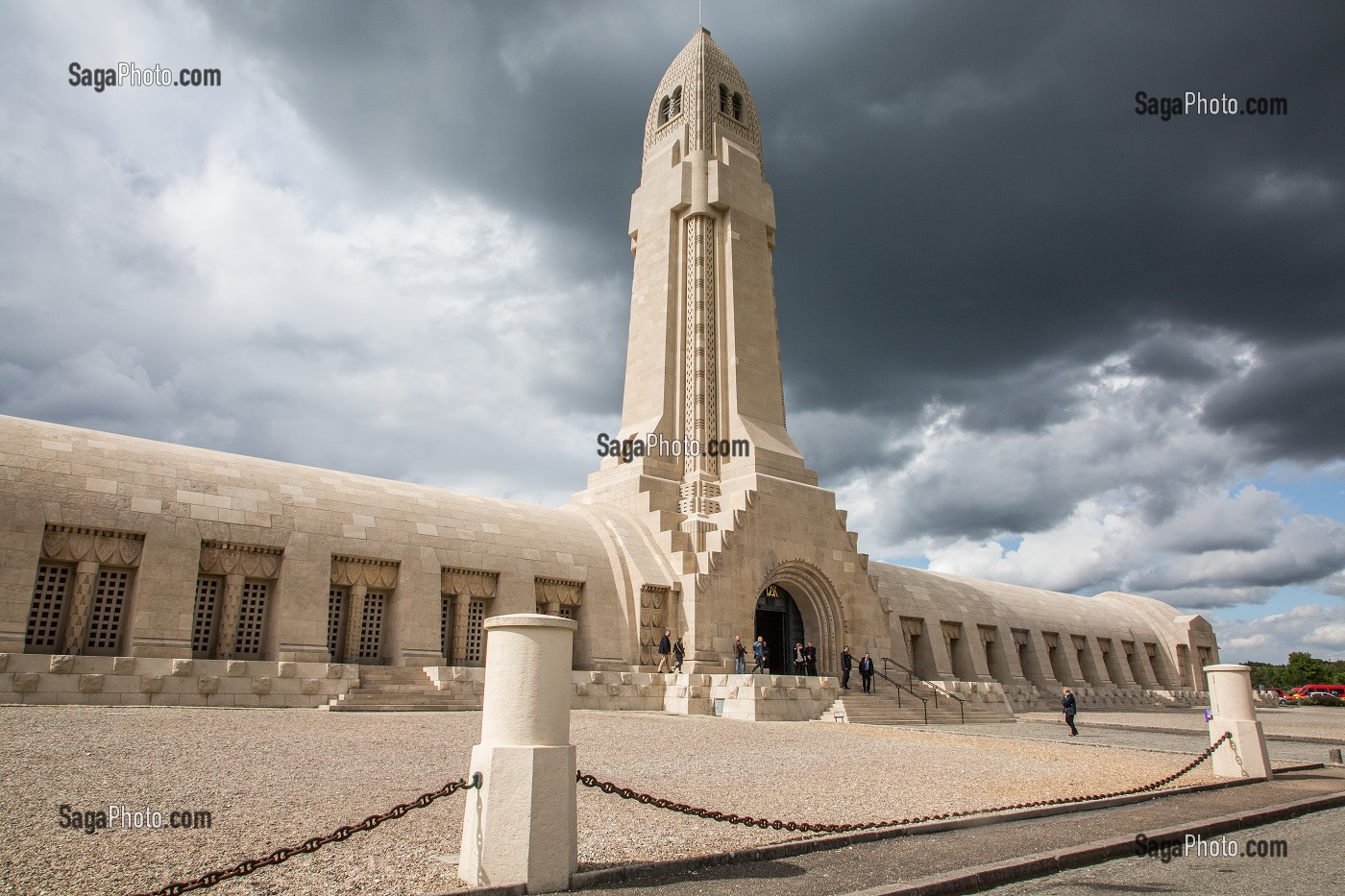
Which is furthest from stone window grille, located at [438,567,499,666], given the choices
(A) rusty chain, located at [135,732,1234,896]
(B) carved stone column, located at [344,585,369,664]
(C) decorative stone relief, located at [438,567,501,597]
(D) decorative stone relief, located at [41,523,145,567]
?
(A) rusty chain, located at [135,732,1234,896]

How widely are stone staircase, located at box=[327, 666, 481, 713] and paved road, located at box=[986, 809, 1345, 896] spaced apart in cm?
1360

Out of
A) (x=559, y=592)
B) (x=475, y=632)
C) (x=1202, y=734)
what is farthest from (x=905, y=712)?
(x=475, y=632)

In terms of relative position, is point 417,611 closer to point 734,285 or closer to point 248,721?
point 248,721

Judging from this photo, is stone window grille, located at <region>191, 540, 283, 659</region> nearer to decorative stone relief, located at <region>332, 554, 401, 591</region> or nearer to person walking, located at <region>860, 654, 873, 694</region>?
decorative stone relief, located at <region>332, 554, 401, 591</region>

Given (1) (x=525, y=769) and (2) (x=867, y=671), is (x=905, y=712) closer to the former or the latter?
(2) (x=867, y=671)

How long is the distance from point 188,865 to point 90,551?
14.2 m

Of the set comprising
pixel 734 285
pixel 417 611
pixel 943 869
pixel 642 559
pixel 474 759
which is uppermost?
pixel 734 285

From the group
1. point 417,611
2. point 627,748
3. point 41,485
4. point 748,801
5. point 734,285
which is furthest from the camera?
point 734,285

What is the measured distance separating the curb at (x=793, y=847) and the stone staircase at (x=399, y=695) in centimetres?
1212

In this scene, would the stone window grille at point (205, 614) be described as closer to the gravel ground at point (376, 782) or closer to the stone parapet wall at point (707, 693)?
the gravel ground at point (376, 782)

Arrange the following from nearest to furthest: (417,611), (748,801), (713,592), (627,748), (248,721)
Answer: (748,801), (627,748), (248,721), (417,611), (713,592)

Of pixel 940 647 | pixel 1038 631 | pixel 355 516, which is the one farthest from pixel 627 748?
pixel 1038 631

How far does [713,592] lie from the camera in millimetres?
23922

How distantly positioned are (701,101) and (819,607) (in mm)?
19319
